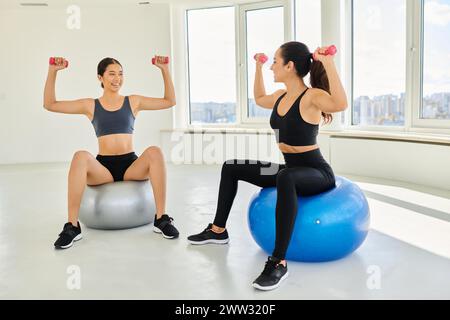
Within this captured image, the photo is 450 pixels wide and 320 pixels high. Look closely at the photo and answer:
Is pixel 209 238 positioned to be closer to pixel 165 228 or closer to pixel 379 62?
pixel 165 228

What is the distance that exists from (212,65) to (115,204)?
4.04 metres

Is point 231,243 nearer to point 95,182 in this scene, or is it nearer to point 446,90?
point 95,182

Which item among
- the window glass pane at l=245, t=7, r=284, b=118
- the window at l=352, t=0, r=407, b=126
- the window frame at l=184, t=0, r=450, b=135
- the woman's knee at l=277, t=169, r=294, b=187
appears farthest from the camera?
the window glass pane at l=245, t=7, r=284, b=118

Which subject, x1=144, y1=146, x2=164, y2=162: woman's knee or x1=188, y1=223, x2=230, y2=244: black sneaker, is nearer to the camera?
x1=188, y1=223, x2=230, y2=244: black sneaker

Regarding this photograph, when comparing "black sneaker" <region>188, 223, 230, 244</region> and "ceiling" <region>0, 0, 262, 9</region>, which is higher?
"ceiling" <region>0, 0, 262, 9</region>

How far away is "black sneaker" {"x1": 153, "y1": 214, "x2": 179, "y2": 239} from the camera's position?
8.72 feet

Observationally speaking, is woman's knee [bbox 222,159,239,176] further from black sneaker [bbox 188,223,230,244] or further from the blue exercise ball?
black sneaker [bbox 188,223,230,244]

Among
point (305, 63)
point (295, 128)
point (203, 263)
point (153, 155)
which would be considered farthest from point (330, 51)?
point (153, 155)

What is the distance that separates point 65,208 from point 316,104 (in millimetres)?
2313

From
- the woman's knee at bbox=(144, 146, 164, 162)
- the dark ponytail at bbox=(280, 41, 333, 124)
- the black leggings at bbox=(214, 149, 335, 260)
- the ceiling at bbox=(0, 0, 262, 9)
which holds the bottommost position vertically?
the black leggings at bbox=(214, 149, 335, 260)

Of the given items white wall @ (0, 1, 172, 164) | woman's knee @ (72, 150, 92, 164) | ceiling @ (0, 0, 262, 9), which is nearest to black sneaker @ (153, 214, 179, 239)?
woman's knee @ (72, 150, 92, 164)

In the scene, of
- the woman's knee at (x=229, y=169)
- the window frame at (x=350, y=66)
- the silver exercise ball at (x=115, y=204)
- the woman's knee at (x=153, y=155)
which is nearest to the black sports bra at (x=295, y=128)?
the woman's knee at (x=229, y=169)

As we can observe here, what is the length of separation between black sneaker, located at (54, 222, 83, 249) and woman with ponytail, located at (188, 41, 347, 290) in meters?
0.94

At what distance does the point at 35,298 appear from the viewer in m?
1.85
